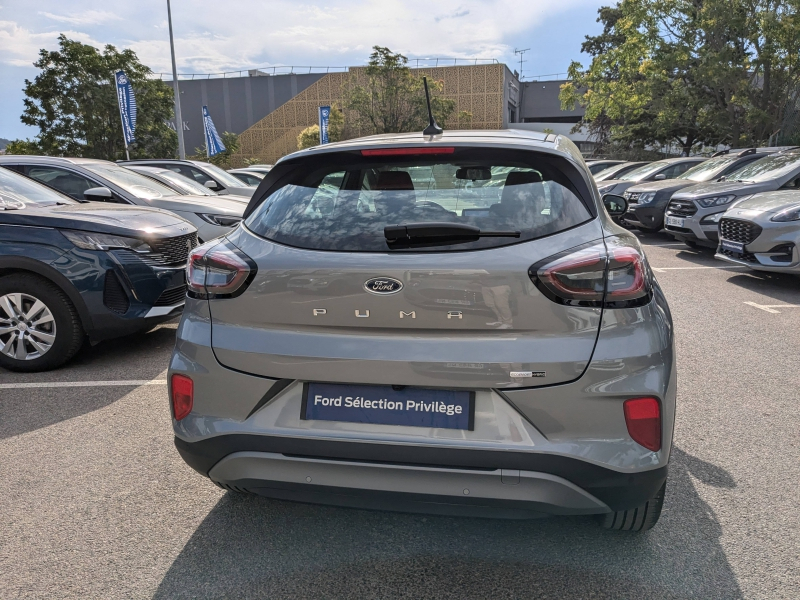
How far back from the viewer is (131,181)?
8125 millimetres

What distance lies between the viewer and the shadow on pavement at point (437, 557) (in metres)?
2.39

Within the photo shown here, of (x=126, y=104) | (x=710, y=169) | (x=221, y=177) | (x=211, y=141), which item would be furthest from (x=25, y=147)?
(x=710, y=169)

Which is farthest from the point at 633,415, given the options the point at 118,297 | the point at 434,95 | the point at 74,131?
the point at 434,95

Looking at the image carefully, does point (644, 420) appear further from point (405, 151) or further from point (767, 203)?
point (767, 203)

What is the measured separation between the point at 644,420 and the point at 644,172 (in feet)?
48.8

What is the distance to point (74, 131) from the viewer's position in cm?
3319

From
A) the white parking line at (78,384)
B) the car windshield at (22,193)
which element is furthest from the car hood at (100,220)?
the white parking line at (78,384)

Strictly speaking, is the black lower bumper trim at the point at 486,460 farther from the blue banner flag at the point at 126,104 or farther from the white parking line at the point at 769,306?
the blue banner flag at the point at 126,104

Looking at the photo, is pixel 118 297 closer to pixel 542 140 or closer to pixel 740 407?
pixel 542 140

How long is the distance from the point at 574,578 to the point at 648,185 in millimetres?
12500

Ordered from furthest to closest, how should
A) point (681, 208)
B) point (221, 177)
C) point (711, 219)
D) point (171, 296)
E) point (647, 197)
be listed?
point (647, 197) < point (221, 177) < point (681, 208) < point (711, 219) < point (171, 296)

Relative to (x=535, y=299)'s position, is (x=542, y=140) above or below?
above

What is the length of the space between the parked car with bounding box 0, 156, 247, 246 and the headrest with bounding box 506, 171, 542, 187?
5558 mm

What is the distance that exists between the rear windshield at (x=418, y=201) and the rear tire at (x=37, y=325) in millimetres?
3078
